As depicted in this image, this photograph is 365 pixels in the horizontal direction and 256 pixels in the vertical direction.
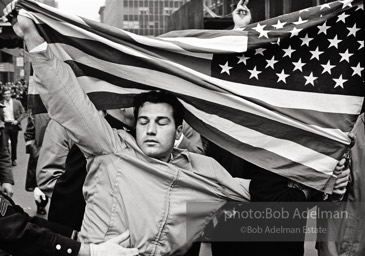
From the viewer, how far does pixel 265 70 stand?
12.0 ft

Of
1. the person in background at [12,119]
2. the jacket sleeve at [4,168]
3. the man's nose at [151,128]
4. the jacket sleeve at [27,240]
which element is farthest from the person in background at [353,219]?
the person in background at [12,119]

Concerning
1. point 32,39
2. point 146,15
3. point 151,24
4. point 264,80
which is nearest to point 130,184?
point 32,39

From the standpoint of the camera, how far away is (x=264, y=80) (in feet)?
12.0

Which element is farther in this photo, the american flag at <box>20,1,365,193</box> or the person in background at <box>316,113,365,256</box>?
the person in background at <box>316,113,365,256</box>

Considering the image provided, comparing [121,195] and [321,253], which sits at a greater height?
[121,195]

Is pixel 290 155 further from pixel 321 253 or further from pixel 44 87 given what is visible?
pixel 44 87

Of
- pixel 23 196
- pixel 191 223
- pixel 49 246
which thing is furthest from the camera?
pixel 23 196

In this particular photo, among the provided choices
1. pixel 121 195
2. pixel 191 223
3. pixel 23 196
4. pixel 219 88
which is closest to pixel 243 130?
pixel 219 88

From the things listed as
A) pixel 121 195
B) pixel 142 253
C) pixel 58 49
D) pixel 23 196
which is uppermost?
pixel 58 49

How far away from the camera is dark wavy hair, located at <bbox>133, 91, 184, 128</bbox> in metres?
3.35

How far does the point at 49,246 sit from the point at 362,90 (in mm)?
2201

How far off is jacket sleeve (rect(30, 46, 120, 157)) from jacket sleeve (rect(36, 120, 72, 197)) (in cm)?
163

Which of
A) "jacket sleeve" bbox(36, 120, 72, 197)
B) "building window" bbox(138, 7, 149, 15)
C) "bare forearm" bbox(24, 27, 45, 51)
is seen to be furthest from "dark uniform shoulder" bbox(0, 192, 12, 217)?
"building window" bbox(138, 7, 149, 15)

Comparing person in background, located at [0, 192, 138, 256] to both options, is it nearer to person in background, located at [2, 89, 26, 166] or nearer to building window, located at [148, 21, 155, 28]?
person in background, located at [2, 89, 26, 166]
